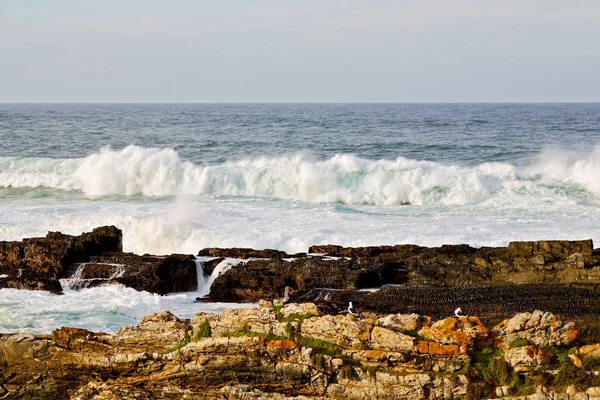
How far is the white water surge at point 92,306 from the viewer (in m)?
19.2

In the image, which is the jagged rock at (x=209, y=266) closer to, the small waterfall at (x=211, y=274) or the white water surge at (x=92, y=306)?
the small waterfall at (x=211, y=274)

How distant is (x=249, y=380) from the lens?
1254 cm

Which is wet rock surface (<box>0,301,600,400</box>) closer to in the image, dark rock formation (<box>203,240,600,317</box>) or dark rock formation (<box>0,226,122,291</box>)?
dark rock formation (<box>203,240,600,317</box>)

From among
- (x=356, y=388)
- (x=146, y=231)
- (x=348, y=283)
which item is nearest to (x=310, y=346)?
(x=356, y=388)

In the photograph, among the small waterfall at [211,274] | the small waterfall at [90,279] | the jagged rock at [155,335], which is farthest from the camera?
the small waterfall at [211,274]

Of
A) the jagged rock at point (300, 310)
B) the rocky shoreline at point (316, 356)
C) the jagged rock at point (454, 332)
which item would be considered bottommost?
the rocky shoreline at point (316, 356)

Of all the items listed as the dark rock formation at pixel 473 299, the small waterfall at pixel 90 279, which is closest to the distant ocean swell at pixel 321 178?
the small waterfall at pixel 90 279

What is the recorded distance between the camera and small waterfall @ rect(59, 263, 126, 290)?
2297 cm

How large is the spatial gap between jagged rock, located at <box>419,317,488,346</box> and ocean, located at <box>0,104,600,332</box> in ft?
28.6

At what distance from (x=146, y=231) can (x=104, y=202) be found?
12357 millimetres

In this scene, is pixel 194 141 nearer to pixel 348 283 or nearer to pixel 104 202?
pixel 104 202

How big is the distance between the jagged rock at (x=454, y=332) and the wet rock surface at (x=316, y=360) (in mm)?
15

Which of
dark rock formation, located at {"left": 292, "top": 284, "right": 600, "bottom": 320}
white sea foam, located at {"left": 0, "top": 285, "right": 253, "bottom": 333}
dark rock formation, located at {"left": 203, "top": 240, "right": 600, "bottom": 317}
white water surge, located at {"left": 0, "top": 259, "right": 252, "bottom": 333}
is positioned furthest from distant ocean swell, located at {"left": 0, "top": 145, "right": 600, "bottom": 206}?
white sea foam, located at {"left": 0, "top": 285, "right": 253, "bottom": 333}

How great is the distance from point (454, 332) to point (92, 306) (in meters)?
10.9
